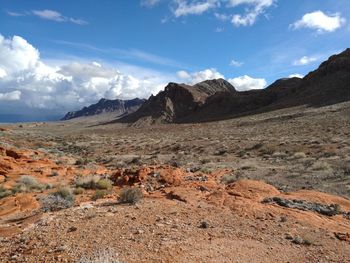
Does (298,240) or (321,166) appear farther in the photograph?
(321,166)

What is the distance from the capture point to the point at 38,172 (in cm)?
2347

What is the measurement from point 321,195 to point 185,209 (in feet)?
20.1

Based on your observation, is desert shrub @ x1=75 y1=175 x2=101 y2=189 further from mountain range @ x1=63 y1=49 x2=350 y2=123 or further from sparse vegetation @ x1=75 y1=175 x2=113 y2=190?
mountain range @ x1=63 y1=49 x2=350 y2=123

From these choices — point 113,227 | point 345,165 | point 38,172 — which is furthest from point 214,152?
point 113,227

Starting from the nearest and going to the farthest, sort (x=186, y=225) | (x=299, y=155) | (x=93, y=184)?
1. (x=186, y=225)
2. (x=93, y=184)
3. (x=299, y=155)

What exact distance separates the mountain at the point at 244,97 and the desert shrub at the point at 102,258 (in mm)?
69263

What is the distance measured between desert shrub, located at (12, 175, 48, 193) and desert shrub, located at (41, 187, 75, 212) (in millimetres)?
3051

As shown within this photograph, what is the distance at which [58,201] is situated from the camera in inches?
529

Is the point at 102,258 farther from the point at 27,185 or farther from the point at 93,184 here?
the point at 27,185

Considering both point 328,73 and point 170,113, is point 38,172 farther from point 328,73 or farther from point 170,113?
point 170,113

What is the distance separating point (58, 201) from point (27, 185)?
5.86 m

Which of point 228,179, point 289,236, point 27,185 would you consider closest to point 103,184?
point 27,185

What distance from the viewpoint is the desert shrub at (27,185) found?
57.9 feet

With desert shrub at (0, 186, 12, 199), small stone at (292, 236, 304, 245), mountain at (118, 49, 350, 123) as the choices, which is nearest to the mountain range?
mountain at (118, 49, 350, 123)
